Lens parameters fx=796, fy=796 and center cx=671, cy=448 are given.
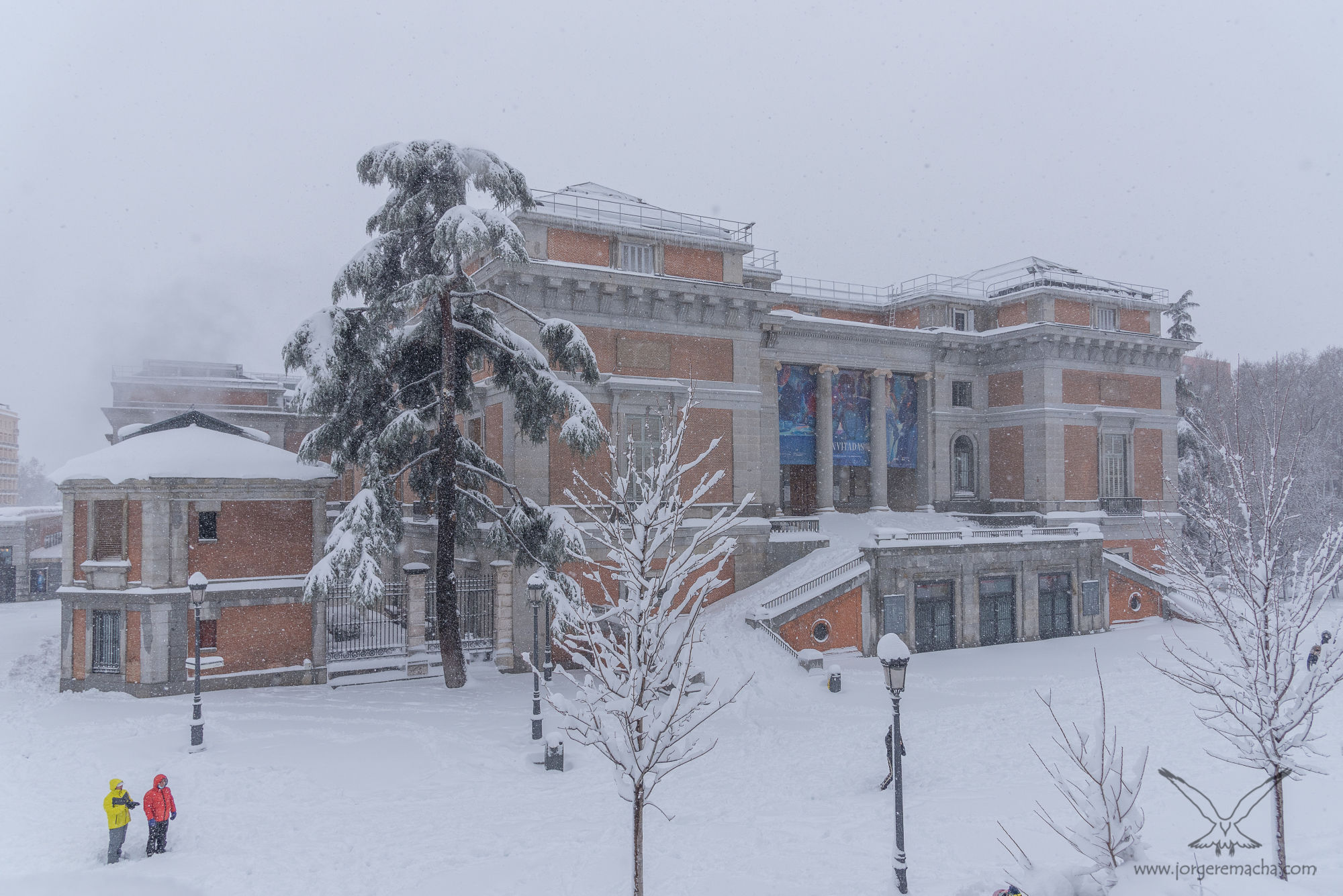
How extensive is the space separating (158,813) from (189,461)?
37.5 feet

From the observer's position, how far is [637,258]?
2517 cm

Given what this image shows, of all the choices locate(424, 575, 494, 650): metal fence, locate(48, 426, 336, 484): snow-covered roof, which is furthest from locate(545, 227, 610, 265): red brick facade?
locate(424, 575, 494, 650): metal fence

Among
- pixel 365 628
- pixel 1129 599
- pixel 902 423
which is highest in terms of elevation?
pixel 902 423

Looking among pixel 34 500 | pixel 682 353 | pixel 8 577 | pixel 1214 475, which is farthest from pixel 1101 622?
pixel 34 500

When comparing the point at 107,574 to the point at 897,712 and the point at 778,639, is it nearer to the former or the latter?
the point at 778,639

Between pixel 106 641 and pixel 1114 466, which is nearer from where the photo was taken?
pixel 106 641

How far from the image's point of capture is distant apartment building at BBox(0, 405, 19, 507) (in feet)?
261

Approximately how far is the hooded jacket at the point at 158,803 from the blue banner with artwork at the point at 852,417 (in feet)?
86.4

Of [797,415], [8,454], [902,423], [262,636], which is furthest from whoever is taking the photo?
[8,454]

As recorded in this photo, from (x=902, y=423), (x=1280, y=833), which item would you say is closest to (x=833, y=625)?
(x=902, y=423)

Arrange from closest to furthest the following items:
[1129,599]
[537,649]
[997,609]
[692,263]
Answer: [537,649], [692,263], [997,609], [1129,599]

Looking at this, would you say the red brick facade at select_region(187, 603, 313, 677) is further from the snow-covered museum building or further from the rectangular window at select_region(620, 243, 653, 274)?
the rectangular window at select_region(620, 243, 653, 274)

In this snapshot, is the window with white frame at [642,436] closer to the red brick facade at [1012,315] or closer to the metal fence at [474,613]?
the metal fence at [474,613]

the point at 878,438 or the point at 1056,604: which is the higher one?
the point at 878,438
